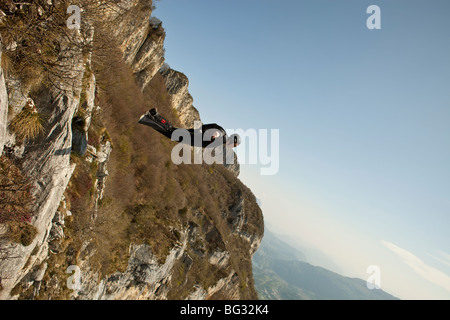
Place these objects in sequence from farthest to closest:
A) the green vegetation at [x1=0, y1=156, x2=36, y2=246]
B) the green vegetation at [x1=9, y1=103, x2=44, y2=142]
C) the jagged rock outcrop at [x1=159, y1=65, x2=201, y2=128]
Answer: the jagged rock outcrop at [x1=159, y1=65, x2=201, y2=128], the green vegetation at [x1=9, y1=103, x2=44, y2=142], the green vegetation at [x1=0, y1=156, x2=36, y2=246]

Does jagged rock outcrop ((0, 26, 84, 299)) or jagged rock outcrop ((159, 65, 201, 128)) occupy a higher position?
jagged rock outcrop ((159, 65, 201, 128))

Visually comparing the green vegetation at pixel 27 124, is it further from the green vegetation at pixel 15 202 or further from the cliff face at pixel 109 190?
the green vegetation at pixel 15 202

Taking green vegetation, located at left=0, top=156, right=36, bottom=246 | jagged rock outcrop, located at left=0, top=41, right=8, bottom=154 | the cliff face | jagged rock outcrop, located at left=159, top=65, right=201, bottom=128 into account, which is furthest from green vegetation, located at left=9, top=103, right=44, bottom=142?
jagged rock outcrop, located at left=159, top=65, right=201, bottom=128

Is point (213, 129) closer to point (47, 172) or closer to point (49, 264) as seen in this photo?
point (47, 172)

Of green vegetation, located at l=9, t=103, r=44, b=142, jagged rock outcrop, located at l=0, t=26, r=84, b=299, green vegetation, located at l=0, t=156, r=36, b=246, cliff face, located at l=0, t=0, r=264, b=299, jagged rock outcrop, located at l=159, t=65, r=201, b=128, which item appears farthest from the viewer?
jagged rock outcrop, located at l=159, t=65, r=201, b=128

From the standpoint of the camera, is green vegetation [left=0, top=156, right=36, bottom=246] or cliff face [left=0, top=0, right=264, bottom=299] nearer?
green vegetation [left=0, top=156, right=36, bottom=246]

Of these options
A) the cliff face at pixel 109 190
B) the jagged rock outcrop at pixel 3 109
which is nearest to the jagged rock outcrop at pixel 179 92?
the cliff face at pixel 109 190

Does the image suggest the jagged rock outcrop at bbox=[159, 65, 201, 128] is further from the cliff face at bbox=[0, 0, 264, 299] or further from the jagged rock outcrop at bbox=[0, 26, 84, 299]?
the jagged rock outcrop at bbox=[0, 26, 84, 299]

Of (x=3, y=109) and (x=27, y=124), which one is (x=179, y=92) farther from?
(x=3, y=109)

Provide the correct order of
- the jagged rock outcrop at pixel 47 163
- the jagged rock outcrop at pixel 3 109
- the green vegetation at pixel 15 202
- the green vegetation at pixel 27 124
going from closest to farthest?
the jagged rock outcrop at pixel 3 109
the green vegetation at pixel 15 202
the green vegetation at pixel 27 124
the jagged rock outcrop at pixel 47 163
